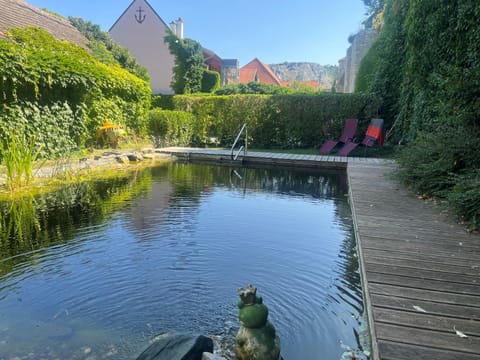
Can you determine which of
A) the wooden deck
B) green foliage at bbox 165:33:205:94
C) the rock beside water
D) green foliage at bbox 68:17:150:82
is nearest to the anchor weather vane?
green foliage at bbox 165:33:205:94

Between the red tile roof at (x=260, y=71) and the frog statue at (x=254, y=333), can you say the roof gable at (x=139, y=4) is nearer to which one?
the red tile roof at (x=260, y=71)

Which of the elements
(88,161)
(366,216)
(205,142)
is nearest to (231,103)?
(205,142)

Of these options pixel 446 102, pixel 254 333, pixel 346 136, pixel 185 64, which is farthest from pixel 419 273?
pixel 185 64

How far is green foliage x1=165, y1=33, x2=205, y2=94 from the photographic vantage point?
65.9 feet

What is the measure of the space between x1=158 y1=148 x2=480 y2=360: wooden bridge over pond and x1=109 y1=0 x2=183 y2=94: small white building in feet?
68.3

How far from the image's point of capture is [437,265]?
229 centimetres

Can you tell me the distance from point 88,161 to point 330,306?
6.38 meters

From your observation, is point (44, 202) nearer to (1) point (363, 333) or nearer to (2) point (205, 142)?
(1) point (363, 333)

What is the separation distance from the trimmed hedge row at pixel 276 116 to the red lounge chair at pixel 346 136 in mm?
402

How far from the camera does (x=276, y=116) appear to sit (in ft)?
38.0

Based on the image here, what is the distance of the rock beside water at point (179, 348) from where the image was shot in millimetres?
1783

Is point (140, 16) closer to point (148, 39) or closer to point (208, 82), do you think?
point (148, 39)

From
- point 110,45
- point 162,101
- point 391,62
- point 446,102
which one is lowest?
point 446,102

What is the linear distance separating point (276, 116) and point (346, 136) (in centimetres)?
244
